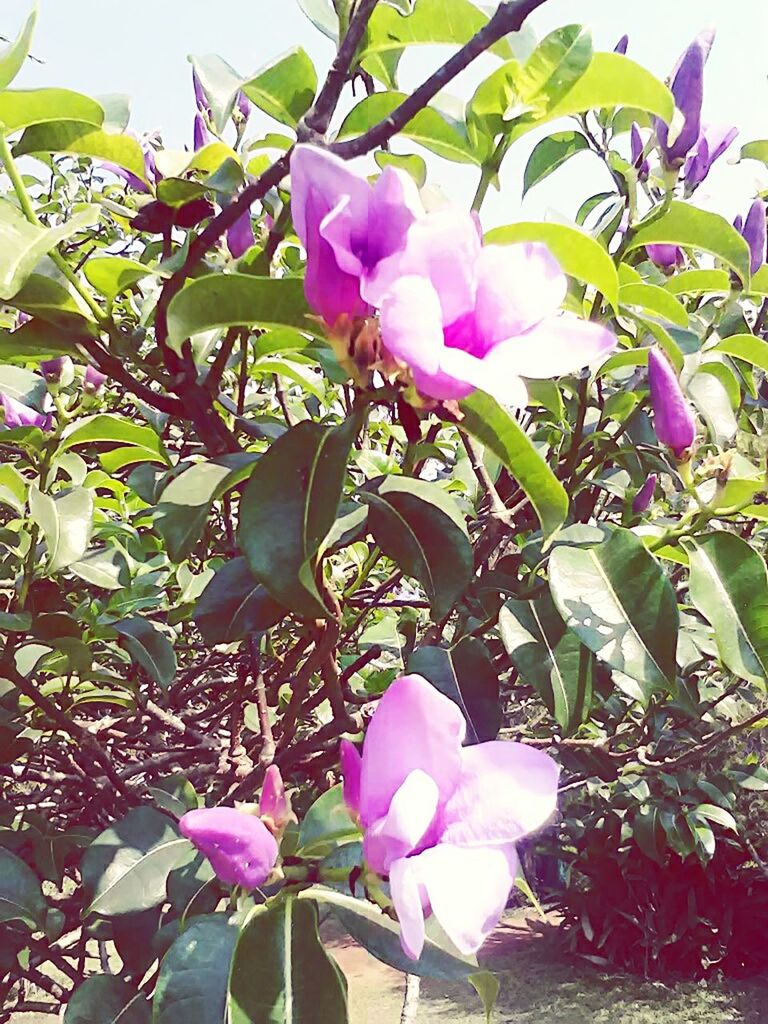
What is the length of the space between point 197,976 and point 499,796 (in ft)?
0.91

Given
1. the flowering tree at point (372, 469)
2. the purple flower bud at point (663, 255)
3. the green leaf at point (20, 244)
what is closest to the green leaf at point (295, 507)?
the flowering tree at point (372, 469)

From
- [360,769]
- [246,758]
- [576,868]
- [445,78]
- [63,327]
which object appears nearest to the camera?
[445,78]

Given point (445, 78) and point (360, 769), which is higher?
point (445, 78)

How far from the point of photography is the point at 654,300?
0.93 m

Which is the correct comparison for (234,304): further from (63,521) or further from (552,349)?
(63,521)

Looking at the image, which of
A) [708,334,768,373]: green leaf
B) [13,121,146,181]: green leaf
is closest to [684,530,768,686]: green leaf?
[708,334,768,373]: green leaf

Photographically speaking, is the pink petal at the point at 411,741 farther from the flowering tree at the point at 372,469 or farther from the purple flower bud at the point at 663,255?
the purple flower bud at the point at 663,255

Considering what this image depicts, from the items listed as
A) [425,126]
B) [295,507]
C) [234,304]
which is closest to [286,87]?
[425,126]

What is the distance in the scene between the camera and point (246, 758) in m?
1.45

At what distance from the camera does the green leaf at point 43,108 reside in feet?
2.57

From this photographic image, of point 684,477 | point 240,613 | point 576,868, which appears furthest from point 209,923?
point 576,868

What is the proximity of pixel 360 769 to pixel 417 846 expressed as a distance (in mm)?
104

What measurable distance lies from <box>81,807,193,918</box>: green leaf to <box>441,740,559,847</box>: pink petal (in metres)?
0.46

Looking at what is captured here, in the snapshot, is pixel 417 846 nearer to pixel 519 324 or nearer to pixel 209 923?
pixel 209 923
